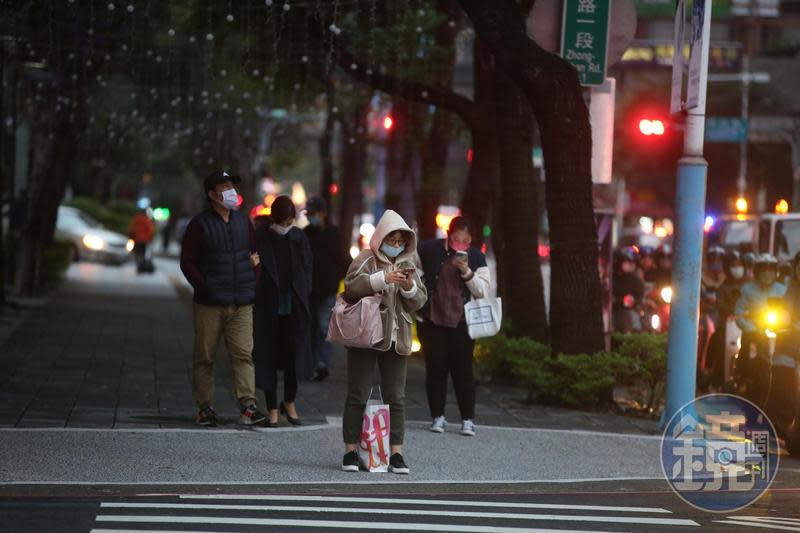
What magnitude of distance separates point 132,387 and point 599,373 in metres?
4.18

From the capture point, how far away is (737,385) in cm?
1538

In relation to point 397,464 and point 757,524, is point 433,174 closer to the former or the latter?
point 397,464

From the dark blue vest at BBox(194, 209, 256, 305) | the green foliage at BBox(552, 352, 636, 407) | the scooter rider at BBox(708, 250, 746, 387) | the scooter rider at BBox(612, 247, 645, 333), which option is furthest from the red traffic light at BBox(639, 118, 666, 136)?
the dark blue vest at BBox(194, 209, 256, 305)

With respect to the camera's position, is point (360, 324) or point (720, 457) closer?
point (360, 324)

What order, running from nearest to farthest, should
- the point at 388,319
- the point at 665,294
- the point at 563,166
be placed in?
1. the point at 388,319
2. the point at 563,166
3. the point at 665,294

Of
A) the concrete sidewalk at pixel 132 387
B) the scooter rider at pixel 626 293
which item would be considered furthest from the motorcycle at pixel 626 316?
the concrete sidewalk at pixel 132 387

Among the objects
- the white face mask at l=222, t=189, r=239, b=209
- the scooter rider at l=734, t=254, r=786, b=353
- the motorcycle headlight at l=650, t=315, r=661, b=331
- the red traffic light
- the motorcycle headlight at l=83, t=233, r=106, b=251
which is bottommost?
the motorcycle headlight at l=650, t=315, r=661, b=331

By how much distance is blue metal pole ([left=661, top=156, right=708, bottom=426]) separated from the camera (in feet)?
42.2

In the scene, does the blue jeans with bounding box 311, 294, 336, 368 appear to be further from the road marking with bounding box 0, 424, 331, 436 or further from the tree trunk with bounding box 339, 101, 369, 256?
the tree trunk with bounding box 339, 101, 369, 256

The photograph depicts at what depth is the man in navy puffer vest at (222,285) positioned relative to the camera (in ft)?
38.5

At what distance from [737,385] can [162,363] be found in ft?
19.7

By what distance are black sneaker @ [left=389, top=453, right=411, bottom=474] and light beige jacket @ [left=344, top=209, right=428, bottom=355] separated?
0.65m

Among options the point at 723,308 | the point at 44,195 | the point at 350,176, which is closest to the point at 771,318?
the point at 723,308

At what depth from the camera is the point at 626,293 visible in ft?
63.9
